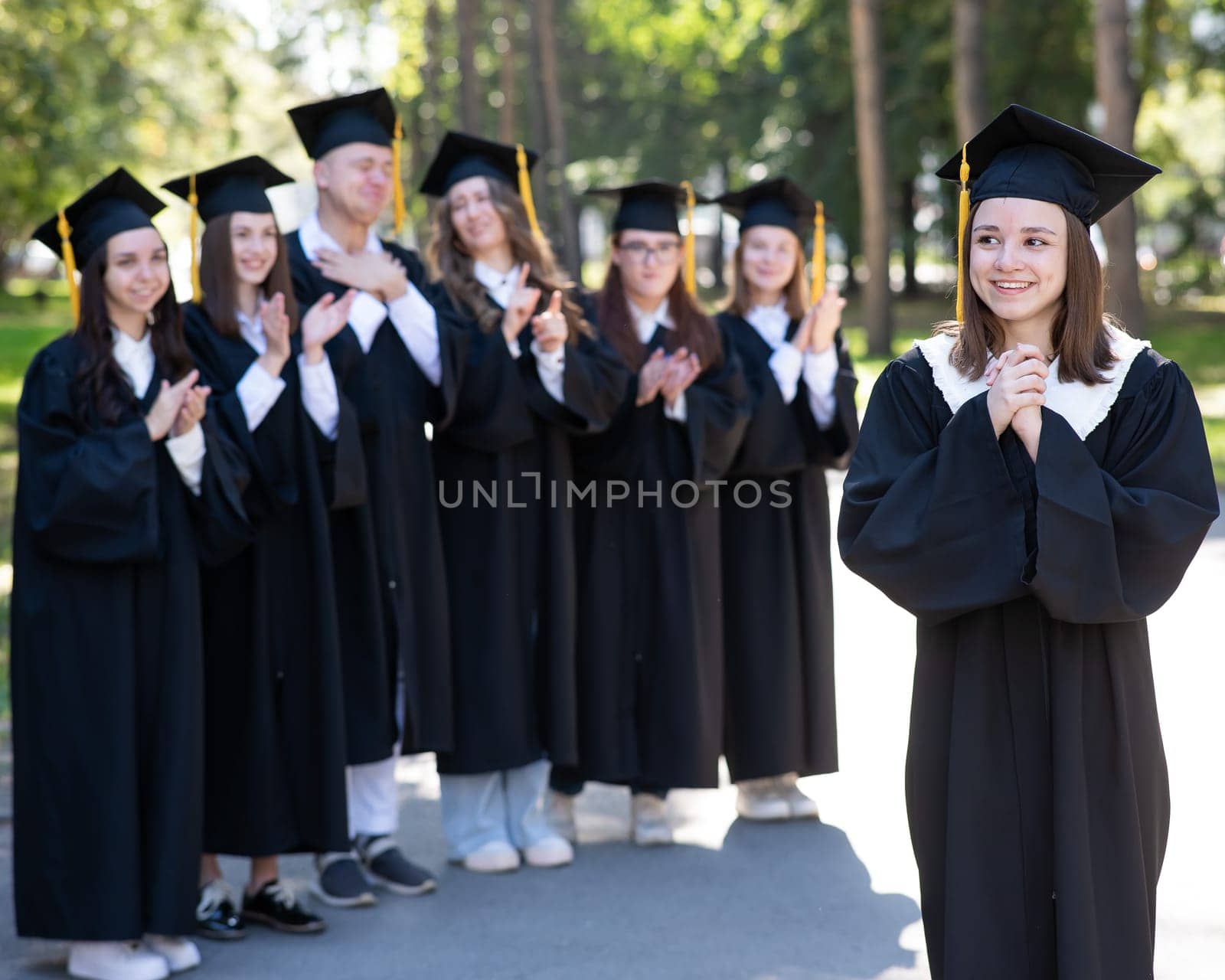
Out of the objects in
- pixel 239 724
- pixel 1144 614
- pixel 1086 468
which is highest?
pixel 1086 468

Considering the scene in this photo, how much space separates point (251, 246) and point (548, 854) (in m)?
2.40

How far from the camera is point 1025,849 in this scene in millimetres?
3291

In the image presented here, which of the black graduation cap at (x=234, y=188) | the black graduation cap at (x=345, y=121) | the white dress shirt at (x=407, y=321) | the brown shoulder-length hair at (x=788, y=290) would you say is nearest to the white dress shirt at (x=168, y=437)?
the black graduation cap at (x=234, y=188)

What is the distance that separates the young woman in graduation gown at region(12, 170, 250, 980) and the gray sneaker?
2.37 feet

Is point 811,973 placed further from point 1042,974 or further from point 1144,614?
point 1144,614

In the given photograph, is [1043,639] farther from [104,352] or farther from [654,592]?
[104,352]

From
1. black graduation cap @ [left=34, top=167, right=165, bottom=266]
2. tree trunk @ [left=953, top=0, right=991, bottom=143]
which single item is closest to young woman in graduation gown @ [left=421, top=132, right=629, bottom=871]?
black graduation cap @ [left=34, top=167, right=165, bottom=266]

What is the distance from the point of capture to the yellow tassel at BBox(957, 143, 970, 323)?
135 inches

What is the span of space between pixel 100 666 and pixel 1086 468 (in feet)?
9.48

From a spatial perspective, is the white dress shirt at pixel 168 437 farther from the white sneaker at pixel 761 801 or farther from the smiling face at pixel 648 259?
the white sneaker at pixel 761 801

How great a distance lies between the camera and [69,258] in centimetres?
476

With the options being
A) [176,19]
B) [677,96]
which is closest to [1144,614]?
[176,19]

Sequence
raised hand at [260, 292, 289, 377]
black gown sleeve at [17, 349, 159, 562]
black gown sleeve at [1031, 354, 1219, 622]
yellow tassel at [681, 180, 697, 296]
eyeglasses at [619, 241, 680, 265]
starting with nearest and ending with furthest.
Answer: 1. black gown sleeve at [1031, 354, 1219, 622]
2. black gown sleeve at [17, 349, 159, 562]
3. raised hand at [260, 292, 289, 377]
4. eyeglasses at [619, 241, 680, 265]
5. yellow tassel at [681, 180, 697, 296]

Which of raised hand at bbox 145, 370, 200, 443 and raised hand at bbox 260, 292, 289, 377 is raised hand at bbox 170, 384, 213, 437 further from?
raised hand at bbox 260, 292, 289, 377
